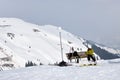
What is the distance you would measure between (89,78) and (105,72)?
2821 mm

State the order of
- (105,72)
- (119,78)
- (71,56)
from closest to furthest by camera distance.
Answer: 1. (119,78)
2. (105,72)
3. (71,56)

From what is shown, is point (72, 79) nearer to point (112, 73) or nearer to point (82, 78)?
point (82, 78)

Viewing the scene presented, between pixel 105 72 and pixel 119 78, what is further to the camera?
pixel 105 72

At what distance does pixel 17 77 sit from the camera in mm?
27156

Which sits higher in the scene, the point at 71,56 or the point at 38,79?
the point at 71,56

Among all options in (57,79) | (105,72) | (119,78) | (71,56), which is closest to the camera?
(119,78)

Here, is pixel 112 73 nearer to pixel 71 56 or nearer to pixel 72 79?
pixel 72 79

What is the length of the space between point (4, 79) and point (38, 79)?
2827mm

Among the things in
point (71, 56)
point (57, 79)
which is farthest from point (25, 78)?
point (71, 56)

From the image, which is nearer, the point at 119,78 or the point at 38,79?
the point at 119,78

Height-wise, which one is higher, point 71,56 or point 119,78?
point 71,56

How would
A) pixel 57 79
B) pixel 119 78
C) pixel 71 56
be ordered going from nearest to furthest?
pixel 119 78, pixel 57 79, pixel 71 56

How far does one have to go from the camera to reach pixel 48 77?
86.3 feet

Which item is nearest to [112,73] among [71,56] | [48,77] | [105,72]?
[105,72]
